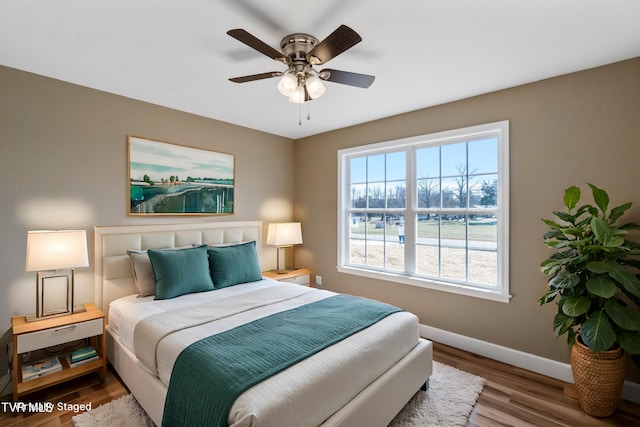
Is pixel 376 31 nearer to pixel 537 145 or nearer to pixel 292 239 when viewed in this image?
pixel 537 145

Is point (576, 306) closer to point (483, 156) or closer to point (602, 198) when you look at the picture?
point (602, 198)

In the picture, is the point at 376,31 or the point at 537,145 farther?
the point at 537,145

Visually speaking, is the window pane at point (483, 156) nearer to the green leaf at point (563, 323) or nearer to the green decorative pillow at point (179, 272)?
the green leaf at point (563, 323)

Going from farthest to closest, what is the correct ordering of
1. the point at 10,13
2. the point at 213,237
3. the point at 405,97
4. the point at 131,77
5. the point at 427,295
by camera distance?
1. the point at 213,237
2. the point at 427,295
3. the point at 405,97
4. the point at 131,77
5. the point at 10,13

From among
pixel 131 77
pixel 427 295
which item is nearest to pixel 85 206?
pixel 131 77

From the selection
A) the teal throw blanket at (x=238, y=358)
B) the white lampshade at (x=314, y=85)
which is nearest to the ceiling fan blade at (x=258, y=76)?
the white lampshade at (x=314, y=85)

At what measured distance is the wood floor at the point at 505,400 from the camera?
2033mm

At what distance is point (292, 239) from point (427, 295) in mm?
1855

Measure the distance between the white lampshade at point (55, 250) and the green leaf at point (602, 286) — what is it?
370 cm

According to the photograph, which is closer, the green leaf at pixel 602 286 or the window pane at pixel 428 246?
the green leaf at pixel 602 286

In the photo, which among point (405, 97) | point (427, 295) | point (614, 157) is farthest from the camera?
point (427, 295)

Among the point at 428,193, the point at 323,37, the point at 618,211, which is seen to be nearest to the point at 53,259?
the point at 323,37

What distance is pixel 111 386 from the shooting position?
2416 mm

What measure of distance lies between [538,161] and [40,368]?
14.4ft
